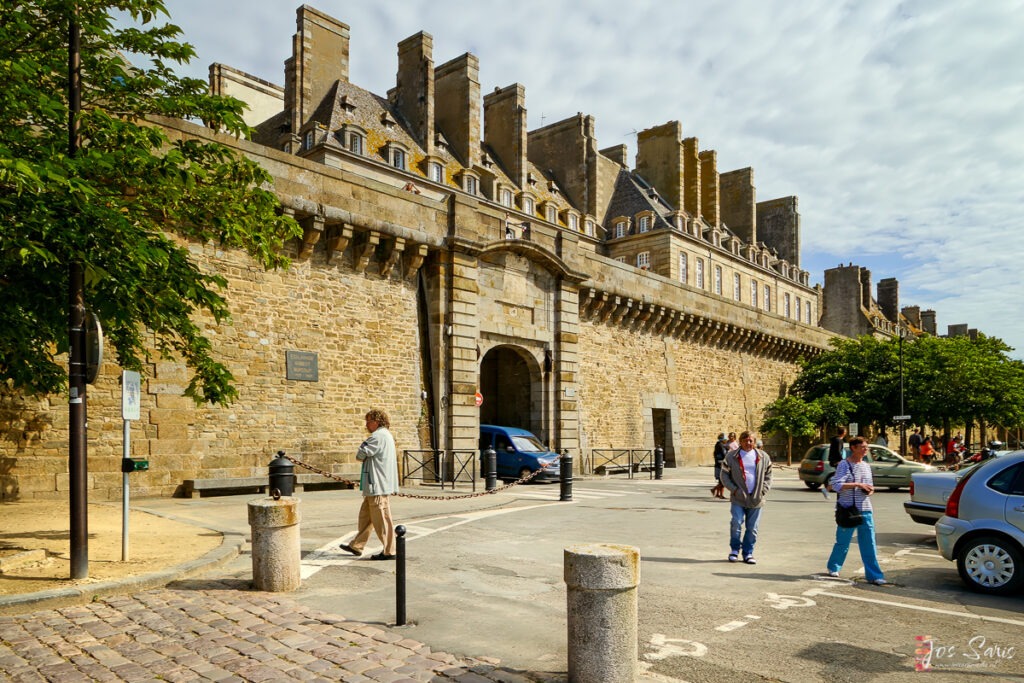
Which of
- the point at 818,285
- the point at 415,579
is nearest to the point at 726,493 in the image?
the point at 415,579

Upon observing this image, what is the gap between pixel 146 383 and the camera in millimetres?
13359

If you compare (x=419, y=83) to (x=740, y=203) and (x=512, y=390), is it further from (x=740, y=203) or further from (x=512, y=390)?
(x=740, y=203)

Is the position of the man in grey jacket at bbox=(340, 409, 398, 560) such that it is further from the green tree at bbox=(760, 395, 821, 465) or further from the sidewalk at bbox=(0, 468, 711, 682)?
the green tree at bbox=(760, 395, 821, 465)

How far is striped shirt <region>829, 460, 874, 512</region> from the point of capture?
7.13 meters

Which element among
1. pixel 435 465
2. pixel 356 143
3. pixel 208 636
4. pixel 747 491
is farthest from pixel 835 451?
pixel 356 143

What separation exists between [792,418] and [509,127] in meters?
19.6

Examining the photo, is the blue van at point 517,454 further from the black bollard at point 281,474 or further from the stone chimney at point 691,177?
the stone chimney at point 691,177

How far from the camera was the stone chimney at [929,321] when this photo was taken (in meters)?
83.0

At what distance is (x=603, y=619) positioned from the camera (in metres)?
4.18

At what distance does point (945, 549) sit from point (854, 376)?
104 ft

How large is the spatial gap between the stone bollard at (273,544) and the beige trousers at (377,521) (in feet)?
4.19

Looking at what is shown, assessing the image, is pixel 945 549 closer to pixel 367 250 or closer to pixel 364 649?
pixel 364 649

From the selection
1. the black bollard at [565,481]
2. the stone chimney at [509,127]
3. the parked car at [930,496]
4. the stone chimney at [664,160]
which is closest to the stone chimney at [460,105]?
the stone chimney at [509,127]

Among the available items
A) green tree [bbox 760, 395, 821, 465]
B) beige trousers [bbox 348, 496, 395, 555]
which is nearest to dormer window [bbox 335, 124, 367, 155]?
green tree [bbox 760, 395, 821, 465]
